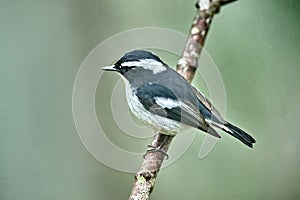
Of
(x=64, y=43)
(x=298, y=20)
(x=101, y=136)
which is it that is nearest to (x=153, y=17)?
(x=64, y=43)

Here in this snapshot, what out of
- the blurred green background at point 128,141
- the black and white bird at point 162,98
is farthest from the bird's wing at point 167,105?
the blurred green background at point 128,141

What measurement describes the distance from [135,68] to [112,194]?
2.82 ft

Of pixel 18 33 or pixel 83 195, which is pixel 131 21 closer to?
pixel 18 33

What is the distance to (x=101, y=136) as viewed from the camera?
2754mm

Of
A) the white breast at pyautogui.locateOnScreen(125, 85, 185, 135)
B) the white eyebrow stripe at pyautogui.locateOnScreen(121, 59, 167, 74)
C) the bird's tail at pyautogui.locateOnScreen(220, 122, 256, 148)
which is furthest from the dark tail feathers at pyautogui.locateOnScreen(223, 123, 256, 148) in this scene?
the white eyebrow stripe at pyautogui.locateOnScreen(121, 59, 167, 74)

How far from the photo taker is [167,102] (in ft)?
6.81

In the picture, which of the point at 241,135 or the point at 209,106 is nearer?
the point at 241,135

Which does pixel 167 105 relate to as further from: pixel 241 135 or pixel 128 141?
pixel 128 141

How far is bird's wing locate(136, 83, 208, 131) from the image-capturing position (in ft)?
6.70

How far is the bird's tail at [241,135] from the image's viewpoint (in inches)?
76.7

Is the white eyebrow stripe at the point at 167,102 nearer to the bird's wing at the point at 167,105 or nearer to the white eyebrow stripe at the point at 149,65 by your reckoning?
the bird's wing at the point at 167,105

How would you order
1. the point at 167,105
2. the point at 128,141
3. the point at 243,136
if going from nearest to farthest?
the point at 243,136, the point at 167,105, the point at 128,141

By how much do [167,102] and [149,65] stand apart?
6.0 inches

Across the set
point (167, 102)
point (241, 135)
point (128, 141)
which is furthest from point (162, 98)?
point (128, 141)
